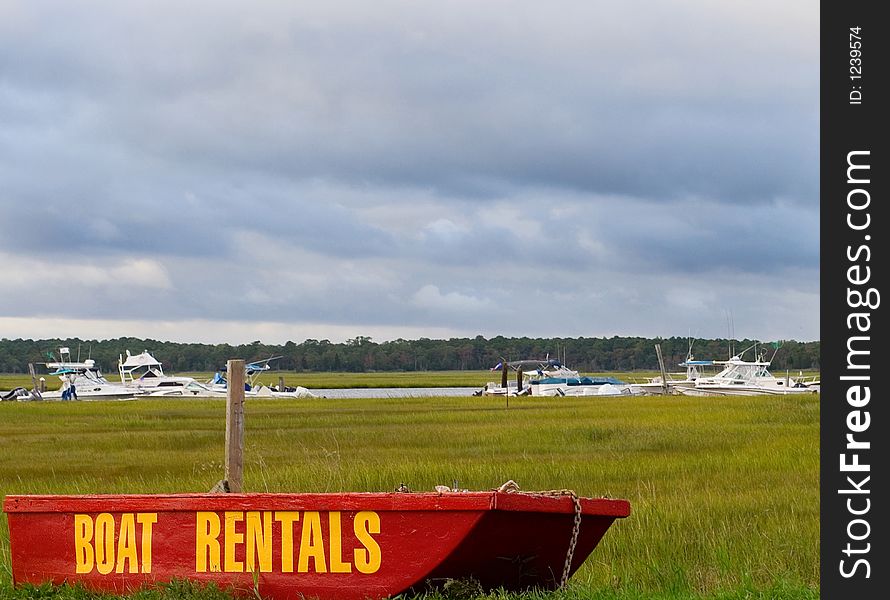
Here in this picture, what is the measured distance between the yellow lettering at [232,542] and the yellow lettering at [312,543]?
21.4 inches

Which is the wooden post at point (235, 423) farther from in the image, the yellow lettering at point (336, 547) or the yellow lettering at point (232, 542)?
the yellow lettering at point (336, 547)

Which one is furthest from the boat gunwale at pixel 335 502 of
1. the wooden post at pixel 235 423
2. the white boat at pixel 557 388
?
the white boat at pixel 557 388

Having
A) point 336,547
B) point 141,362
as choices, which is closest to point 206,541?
point 336,547

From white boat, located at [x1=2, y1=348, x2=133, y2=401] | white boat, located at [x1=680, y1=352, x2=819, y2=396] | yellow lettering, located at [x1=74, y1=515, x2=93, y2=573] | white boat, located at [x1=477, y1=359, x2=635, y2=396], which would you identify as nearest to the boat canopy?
white boat, located at [x1=2, y1=348, x2=133, y2=401]

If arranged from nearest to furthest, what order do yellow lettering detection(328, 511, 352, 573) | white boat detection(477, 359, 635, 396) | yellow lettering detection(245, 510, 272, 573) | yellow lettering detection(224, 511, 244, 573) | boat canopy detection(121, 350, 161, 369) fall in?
yellow lettering detection(328, 511, 352, 573) < yellow lettering detection(245, 510, 272, 573) < yellow lettering detection(224, 511, 244, 573) < white boat detection(477, 359, 635, 396) < boat canopy detection(121, 350, 161, 369)

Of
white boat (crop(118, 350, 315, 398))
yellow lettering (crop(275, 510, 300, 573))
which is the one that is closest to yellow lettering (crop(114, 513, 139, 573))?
yellow lettering (crop(275, 510, 300, 573))

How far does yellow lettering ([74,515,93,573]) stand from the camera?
9289 millimetres

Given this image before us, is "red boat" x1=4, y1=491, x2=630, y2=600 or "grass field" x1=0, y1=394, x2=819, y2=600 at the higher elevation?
"red boat" x1=4, y1=491, x2=630, y2=600

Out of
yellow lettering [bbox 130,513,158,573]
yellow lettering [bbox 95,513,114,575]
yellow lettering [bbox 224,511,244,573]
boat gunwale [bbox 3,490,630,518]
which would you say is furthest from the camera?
yellow lettering [bbox 95,513,114,575]

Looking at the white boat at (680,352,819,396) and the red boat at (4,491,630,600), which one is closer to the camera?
the red boat at (4,491,630,600)

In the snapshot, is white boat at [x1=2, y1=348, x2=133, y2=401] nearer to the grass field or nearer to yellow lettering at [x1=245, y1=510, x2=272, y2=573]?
the grass field

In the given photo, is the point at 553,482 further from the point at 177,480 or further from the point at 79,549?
the point at 79,549

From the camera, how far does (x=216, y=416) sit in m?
43.8

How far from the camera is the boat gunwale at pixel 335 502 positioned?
8.02 metres
